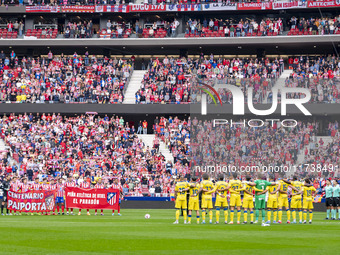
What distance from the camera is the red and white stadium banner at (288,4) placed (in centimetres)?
5733

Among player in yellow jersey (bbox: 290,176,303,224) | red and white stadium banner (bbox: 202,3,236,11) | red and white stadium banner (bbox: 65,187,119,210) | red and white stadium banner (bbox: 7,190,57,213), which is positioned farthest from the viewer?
red and white stadium banner (bbox: 202,3,236,11)

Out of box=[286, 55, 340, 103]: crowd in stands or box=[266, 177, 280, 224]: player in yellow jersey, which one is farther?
box=[286, 55, 340, 103]: crowd in stands

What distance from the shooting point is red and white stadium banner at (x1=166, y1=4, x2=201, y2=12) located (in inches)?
2340

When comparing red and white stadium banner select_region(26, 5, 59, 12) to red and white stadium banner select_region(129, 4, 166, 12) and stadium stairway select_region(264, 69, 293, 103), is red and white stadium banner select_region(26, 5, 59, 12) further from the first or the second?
stadium stairway select_region(264, 69, 293, 103)

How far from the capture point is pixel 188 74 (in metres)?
56.7

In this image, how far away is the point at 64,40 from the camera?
201 feet

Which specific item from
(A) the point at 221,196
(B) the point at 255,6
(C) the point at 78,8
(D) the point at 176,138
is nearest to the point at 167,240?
(A) the point at 221,196

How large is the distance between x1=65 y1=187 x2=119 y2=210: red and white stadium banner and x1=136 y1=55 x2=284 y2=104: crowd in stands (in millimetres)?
19876

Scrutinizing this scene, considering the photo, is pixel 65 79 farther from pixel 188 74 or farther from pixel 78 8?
pixel 188 74

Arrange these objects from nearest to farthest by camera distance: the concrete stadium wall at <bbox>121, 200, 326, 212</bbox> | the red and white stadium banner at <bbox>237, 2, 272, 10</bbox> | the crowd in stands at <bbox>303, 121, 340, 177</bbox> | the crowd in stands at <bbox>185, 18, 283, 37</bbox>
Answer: the crowd in stands at <bbox>303, 121, 340, 177</bbox>, the concrete stadium wall at <bbox>121, 200, 326, 212</bbox>, the red and white stadium banner at <bbox>237, 2, 272, 10</bbox>, the crowd in stands at <bbox>185, 18, 283, 37</bbox>

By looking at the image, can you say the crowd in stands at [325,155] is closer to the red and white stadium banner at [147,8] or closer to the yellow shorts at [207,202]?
the yellow shorts at [207,202]

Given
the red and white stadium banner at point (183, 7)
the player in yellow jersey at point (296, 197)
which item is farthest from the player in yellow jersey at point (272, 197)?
the red and white stadium banner at point (183, 7)

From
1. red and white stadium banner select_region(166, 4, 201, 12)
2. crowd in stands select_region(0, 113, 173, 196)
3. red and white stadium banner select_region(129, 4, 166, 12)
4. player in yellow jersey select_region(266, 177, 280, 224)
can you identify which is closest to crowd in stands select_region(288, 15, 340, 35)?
red and white stadium banner select_region(166, 4, 201, 12)

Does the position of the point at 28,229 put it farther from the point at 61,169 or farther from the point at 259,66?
the point at 259,66
